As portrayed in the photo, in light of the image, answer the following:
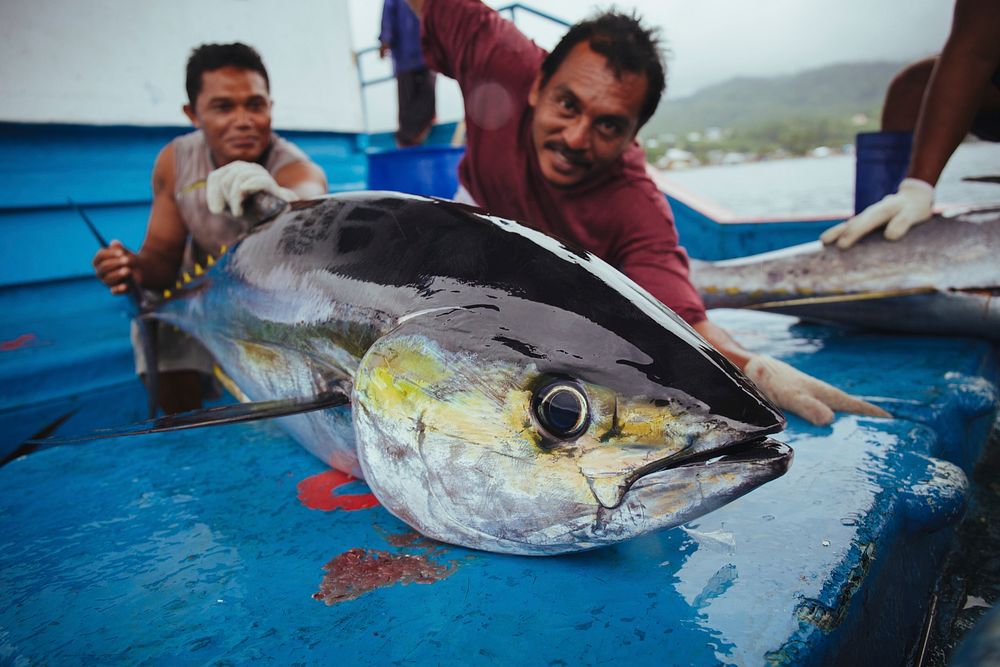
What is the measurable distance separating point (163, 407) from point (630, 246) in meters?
2.18

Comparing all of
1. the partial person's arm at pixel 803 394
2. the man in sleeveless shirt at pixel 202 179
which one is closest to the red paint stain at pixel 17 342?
the man in sleeveless shirt at pixel 202 179

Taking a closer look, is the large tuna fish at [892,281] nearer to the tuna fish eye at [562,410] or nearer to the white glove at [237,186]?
the white glove at [237,186]

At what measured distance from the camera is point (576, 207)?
2.45 metres

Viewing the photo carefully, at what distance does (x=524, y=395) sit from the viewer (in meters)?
0.90

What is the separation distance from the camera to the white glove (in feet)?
7.09

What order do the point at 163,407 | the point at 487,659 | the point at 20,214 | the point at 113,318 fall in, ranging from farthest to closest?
the point at 113,318 → the point at 20,214 → the point at 163,407 → the point at 487,659

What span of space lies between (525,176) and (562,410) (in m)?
1.82

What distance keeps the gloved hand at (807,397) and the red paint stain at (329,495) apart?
3.58 feet

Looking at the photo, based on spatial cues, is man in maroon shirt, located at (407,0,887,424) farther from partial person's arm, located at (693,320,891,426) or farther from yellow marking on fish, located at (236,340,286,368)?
yellow marking on fish, located at (236,340,286,368)

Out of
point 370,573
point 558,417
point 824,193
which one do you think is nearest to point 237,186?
point 370,573

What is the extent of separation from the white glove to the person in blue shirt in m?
4.66

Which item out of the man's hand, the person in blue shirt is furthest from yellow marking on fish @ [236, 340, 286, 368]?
the person in blue shirt

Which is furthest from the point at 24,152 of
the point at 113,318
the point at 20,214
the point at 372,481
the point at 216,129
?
the point at 372,481

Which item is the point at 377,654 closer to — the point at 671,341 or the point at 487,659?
the point at 487,659
